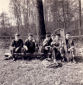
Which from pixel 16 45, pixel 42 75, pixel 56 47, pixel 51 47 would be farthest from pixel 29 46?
pixel 42 75

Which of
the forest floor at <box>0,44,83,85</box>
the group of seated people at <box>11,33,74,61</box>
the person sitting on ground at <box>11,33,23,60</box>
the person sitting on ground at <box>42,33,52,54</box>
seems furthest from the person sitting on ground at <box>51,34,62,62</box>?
the person sitting on ground at <box>11,33,23,60</box>

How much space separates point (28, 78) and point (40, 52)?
9.48 ft

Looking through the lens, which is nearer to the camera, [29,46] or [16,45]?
[29,46]

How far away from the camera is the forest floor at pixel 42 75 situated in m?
5.18

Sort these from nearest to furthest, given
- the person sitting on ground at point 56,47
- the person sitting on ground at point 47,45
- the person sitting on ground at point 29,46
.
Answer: the person sitting on ground at point 56,47 → the person sitting on ground at point 47,45 → the person sitting on ground at point 29,46

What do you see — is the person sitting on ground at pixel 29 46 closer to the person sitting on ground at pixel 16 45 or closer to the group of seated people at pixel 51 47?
the group of seated people at pixel 51 47

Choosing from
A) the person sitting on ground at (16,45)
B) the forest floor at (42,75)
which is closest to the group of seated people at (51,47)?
the person sitting on ground at (16,45)

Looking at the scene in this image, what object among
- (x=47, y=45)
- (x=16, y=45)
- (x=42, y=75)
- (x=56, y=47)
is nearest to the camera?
(x=42, y=75)

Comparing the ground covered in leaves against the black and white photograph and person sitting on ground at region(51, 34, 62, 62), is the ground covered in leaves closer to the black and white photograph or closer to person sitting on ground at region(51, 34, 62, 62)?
the black and white photograph

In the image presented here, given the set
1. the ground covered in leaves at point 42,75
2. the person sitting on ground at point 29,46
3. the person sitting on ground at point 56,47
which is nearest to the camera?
the ground covered in leaves at point 42,75

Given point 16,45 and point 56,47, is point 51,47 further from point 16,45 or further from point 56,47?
point 16,45

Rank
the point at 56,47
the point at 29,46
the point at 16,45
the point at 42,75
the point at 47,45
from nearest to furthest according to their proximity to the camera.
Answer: the point at 42,75, the point at 56,47, the point at 47,45, the point at 29,46, the point at 16,45

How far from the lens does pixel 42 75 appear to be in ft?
19.3

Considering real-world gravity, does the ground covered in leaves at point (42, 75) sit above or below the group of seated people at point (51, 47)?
below
